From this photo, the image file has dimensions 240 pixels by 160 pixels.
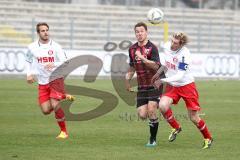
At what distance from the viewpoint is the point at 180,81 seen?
42.3 feet

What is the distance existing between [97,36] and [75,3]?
414cm

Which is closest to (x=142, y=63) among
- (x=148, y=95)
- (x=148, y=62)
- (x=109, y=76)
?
(x=148, y=62)

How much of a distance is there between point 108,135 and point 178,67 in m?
2.81

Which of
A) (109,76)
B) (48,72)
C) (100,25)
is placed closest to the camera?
(48,72)

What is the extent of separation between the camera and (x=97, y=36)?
1598 inches

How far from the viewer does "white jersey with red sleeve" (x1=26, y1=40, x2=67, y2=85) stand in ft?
46.5

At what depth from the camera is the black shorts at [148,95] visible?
13.3 m

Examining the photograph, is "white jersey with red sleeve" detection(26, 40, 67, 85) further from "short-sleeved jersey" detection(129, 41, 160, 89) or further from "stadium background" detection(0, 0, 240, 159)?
"short-sleeved jersey" detection(129, 41, 160, 89)

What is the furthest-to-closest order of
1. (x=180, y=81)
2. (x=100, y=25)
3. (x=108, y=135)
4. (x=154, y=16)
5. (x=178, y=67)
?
(x=100, y=25) < (x=154, y=16) < (x=108, y=135) < (x=180, y=81) < (x=178, y=67)

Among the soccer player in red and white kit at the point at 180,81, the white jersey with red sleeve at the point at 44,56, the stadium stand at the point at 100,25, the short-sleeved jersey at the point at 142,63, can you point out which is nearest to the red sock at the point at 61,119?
the white jersey with red sleeve at the point at 44,56

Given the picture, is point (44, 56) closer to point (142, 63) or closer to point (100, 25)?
point (142, 63)

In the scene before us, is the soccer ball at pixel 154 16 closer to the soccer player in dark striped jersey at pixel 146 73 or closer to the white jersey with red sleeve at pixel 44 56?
the white jersey with red sleeve at pixel 44 56

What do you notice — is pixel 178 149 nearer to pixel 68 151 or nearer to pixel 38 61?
pixel 68 151

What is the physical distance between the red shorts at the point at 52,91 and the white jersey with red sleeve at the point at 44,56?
113 mm
